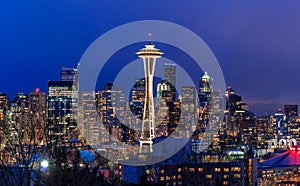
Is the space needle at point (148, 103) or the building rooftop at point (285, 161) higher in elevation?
the space needle at point (148, 103)

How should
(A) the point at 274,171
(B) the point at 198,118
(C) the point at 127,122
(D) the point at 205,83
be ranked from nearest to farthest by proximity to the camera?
(A) the point at 274,171, (C) the point at 127,122, (B) the point at 198,118, (D) the point at 205,83

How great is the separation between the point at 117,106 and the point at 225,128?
41.1ft

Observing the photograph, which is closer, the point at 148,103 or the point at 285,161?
the point at 148,103

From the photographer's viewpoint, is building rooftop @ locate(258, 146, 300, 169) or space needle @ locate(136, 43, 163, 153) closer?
space needle @ locate(136, 43, 163, 153)

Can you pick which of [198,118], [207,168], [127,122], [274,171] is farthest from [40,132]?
[198,118]

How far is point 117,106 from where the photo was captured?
45.0 meters

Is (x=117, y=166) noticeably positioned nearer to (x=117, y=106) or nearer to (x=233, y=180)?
(x=233, y=180)

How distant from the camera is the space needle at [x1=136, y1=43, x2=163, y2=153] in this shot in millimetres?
30531

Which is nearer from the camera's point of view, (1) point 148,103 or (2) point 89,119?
(1) point 148,103

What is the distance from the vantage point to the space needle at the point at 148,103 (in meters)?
30.5

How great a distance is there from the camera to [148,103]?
30.6 metres

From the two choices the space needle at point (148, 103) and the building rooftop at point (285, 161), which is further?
the building rooftop at point (285, 161)

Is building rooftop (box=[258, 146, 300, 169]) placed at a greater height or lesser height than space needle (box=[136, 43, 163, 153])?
lesser

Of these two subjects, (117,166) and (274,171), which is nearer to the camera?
(117,166)
